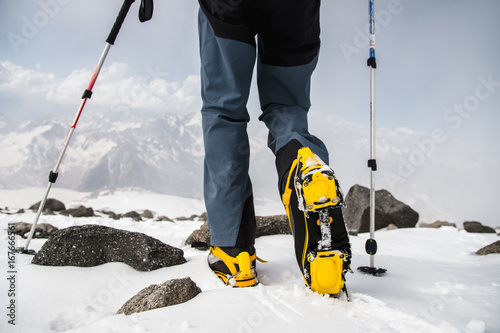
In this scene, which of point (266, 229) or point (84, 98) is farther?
point (266, 229)

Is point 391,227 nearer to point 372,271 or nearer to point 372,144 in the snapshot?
point 372,144

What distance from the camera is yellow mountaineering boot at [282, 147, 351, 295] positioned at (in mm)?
1024

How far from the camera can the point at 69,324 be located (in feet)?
3.86

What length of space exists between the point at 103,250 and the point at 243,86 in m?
1.13

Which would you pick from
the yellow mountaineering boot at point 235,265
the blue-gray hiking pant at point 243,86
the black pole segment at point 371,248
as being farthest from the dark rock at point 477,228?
the yellow mountaineering boot at point 235,265

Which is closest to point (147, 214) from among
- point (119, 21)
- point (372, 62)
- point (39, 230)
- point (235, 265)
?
point (39, 230)

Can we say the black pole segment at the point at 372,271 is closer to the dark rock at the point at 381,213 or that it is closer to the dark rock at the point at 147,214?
the dark rock at the point at 381,213

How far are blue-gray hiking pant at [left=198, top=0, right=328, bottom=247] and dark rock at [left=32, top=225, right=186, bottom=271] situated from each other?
0.38 metres

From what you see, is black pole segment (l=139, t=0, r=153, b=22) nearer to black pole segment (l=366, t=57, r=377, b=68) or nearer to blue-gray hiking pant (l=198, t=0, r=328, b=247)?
blue-gray hiking pant (l=198, t=0, r=328, b=247)

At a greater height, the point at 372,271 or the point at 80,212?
the point at 372,271

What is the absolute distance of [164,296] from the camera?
1012 millimetres

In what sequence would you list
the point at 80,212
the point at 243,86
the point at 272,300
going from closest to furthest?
the point at 272,300
the point at 243,86
the point at 80,212

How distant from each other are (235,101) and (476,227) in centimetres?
438

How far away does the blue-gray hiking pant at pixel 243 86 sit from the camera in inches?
51.8
